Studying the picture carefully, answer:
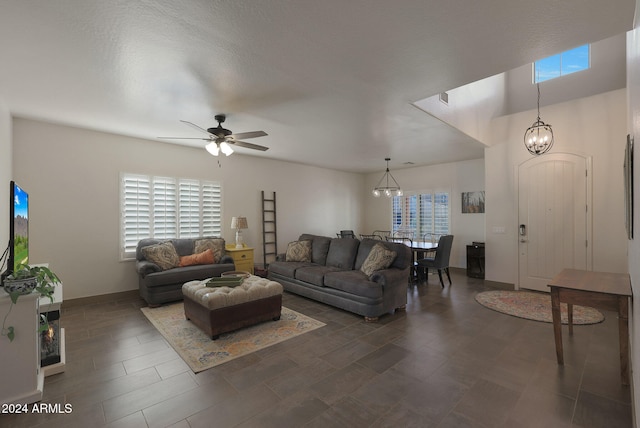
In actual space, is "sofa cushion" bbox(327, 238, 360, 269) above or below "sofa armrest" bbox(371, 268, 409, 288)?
above

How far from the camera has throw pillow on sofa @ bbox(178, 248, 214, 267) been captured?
194 inches

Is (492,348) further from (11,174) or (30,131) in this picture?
(30,131)

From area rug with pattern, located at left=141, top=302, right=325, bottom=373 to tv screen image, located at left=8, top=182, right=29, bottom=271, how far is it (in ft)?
5.19

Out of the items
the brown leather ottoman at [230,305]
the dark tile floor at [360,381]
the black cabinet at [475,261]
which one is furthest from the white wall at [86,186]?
the black cabinet at [475,261]

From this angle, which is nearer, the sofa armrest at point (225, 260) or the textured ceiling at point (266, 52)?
the textured ceiling at point (266, 52)

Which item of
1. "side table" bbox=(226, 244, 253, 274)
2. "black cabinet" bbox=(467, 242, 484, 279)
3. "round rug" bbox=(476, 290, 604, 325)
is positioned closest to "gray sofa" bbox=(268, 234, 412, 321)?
"side table" bbox=(226, 244, 253, 274)

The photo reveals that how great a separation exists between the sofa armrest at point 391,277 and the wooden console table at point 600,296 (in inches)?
68.8

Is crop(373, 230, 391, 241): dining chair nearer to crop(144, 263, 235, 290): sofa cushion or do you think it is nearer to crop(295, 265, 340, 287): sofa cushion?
crop(295, 265, 340, 287): sofa cushion

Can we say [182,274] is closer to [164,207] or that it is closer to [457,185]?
[164,207]

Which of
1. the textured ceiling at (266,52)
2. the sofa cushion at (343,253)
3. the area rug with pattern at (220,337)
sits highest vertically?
the textured ceiling at (266,52)

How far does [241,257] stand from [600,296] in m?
5.15

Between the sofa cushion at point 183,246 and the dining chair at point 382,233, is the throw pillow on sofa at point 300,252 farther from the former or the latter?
the dining chair at point 382,233

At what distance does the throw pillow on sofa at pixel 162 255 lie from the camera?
463 centimetres

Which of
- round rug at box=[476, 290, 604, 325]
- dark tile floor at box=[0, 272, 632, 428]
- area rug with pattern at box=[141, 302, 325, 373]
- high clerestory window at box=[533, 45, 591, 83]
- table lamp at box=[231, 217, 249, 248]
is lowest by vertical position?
dark tile floor at box=[0, 272, 632, 428]
